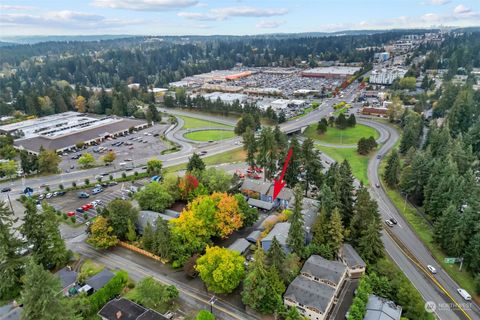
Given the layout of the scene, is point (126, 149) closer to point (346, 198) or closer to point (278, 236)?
point (278, 236)

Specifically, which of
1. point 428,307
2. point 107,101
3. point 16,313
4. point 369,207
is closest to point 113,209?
point 16,313

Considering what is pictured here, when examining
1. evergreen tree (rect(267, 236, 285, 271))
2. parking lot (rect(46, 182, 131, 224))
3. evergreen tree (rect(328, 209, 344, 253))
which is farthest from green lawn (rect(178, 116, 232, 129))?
evergreen tree (rect(267, 236, 285, 271))

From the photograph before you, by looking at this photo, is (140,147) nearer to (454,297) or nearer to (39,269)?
(39,269)

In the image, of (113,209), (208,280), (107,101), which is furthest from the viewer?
(107,101)

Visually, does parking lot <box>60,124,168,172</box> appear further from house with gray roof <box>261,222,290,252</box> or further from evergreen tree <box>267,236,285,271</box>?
evergreen tree <box>267,236,285,271</box>

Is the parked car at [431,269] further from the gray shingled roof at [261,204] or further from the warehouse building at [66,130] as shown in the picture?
the warehouse building at [66,130]

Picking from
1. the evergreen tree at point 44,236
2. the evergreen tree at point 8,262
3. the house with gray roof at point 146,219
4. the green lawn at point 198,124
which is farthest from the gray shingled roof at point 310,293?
the green lawn at point 198,124
